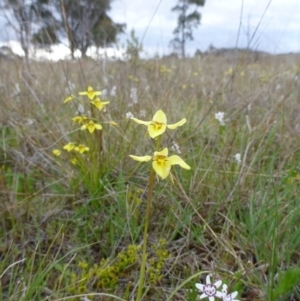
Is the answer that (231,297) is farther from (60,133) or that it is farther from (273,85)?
(273,85)

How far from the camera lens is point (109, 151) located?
1218 millimetres

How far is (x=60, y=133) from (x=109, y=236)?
0.64m

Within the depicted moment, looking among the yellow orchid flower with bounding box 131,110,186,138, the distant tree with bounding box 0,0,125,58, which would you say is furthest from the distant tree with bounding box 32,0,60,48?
the yellow orchid flower with bounding box 131,110,186,138

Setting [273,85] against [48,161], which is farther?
[273,85]

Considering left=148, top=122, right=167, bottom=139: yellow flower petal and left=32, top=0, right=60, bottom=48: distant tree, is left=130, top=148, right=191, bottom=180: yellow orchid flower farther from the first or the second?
left=32, top=0, right=60, bottom=48: distant tree

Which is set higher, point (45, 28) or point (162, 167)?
point (45, 28)

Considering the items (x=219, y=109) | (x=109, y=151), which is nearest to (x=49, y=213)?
(x=109, y=151)

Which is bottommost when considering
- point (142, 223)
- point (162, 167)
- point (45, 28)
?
point (142, 223)

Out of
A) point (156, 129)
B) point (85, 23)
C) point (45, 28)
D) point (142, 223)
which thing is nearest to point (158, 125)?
point (156, 129)

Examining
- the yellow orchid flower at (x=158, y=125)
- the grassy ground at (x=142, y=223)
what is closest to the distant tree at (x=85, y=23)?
the grassy ground at (x=142, y=223)

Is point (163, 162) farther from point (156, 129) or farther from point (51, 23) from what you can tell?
point (51, 23)

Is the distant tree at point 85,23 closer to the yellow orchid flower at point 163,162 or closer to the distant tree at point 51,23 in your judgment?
the distant tree at point 51,23

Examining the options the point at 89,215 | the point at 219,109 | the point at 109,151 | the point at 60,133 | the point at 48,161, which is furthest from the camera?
the point at 219,109

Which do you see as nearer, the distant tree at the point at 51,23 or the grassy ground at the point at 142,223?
the grassy ground at the point at 142,223
